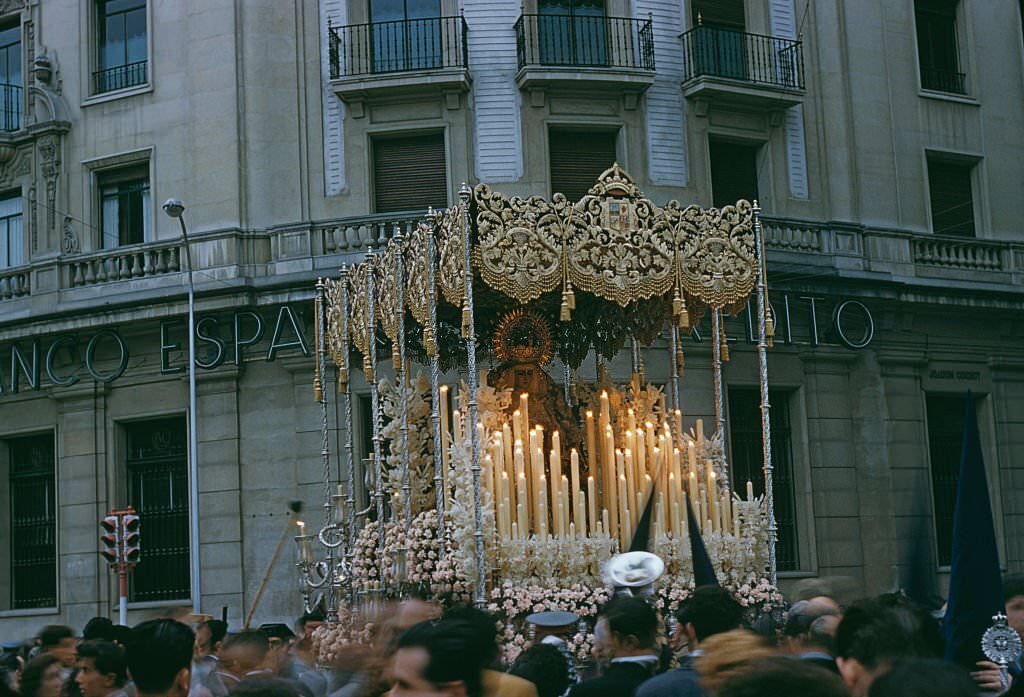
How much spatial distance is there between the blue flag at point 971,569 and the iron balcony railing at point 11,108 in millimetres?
23656

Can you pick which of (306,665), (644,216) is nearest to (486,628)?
(306,665)

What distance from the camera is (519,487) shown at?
1440cm

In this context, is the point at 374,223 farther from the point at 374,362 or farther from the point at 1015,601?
the point at 1015,601

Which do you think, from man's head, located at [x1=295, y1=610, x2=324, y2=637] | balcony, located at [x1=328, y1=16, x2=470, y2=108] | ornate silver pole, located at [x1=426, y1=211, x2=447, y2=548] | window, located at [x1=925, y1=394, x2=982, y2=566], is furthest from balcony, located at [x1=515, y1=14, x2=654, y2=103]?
man's head, located at [x1=295, y1=610, x2=324, y2=637]

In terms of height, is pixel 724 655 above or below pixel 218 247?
below

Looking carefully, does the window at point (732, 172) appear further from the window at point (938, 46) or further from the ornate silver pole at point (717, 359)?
the ornate silver pole at point (717, 359)

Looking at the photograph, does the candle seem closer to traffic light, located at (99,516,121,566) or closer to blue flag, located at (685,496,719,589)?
blue flag, located at (685,496,719,589)

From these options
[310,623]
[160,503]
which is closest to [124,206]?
[160,503]

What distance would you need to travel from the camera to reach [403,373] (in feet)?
53.1

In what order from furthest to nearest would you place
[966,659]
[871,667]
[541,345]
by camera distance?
[541,345] < [966,659] < [871,667]

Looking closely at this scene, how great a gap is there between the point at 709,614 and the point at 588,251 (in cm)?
759

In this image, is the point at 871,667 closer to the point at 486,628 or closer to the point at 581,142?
the point at 486,628

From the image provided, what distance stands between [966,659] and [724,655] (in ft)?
10.5

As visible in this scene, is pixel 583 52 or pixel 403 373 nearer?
pixel 403 373
